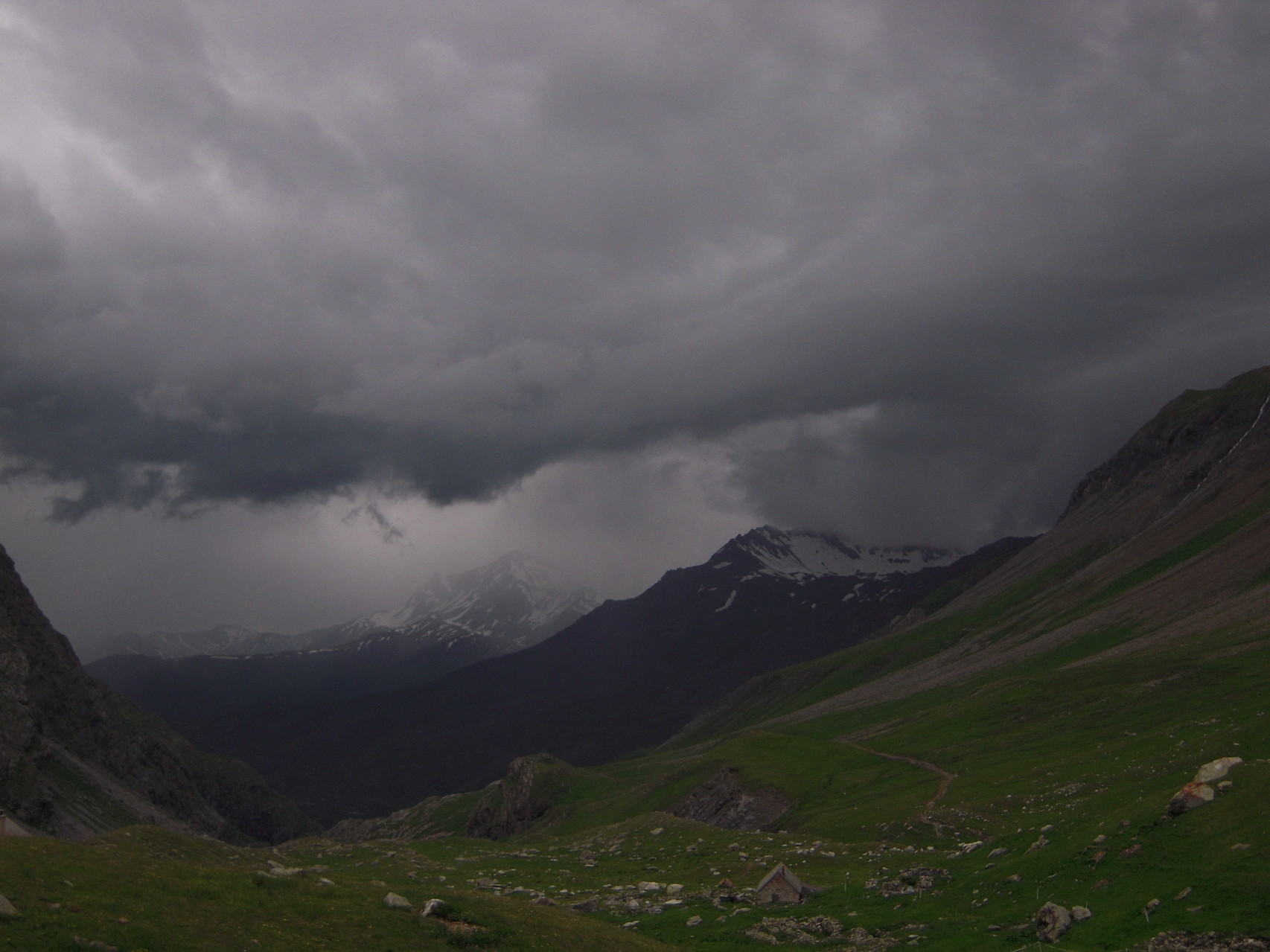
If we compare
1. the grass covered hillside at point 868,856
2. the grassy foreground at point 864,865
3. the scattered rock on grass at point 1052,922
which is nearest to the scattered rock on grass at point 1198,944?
the grass covered hillside at point 868,856

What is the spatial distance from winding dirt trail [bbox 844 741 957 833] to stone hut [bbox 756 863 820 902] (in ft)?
100

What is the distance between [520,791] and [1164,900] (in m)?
166

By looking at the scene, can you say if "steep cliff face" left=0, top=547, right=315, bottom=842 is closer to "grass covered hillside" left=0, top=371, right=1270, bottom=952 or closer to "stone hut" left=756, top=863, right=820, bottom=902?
"grass covered hillside" left=0, top=371, right=1270, bottom=952

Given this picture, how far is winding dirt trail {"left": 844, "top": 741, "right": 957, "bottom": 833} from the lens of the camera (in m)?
74.0

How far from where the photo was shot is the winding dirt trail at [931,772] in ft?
243

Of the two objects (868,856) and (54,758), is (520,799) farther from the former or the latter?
(868,856)

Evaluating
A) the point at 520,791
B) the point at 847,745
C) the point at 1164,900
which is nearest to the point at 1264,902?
the point at 1164,900

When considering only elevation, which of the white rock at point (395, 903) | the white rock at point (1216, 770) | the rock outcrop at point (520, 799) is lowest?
the rock outcrop at point (520, 799)

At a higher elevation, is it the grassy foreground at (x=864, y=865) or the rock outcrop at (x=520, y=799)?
the grassy foreground at (x=864, y=865)

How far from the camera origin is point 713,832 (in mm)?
80688

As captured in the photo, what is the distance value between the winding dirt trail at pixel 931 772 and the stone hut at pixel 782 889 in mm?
30486

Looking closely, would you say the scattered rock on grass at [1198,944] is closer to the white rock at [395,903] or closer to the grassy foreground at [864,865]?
the grassy foreground at [864,865]

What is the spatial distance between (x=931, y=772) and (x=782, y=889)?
71883 millimetres

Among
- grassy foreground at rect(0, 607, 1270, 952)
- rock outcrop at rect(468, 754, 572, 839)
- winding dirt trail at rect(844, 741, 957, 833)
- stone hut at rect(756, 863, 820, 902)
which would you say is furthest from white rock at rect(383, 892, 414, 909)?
rock outcrop at rect(468, 754, 572, 839)
